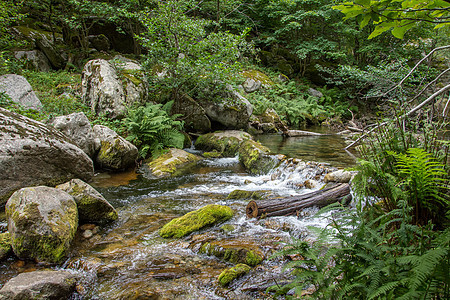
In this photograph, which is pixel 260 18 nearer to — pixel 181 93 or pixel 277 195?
pixel 181 93

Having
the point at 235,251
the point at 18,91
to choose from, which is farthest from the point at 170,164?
the point at 18,91

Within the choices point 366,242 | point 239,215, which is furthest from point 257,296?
point 239,215

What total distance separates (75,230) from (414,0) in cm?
448

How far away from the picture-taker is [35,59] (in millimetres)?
11688

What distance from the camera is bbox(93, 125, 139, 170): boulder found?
23.5 ft

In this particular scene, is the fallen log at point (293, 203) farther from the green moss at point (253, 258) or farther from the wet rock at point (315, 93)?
the wet rock at point (315, 93)

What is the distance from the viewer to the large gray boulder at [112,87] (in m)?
8.87

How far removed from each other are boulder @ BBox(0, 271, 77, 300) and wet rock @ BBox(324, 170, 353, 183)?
531 cm

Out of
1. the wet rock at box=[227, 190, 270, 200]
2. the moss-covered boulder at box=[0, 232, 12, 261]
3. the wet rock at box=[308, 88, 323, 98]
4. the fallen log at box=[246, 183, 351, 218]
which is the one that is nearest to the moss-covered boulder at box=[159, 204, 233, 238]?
the fallen log at box=[246, 183, 351, 218]

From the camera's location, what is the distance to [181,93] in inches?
421

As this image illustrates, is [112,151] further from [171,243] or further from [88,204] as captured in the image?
[171,243]

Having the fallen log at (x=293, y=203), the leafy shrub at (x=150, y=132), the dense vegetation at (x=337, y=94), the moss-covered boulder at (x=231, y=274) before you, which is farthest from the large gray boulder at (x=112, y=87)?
the moss-covered boulder at (x=231, y=274)

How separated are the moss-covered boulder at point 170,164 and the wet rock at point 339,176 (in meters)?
4.09

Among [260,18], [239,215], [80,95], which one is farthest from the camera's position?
[260,18]
